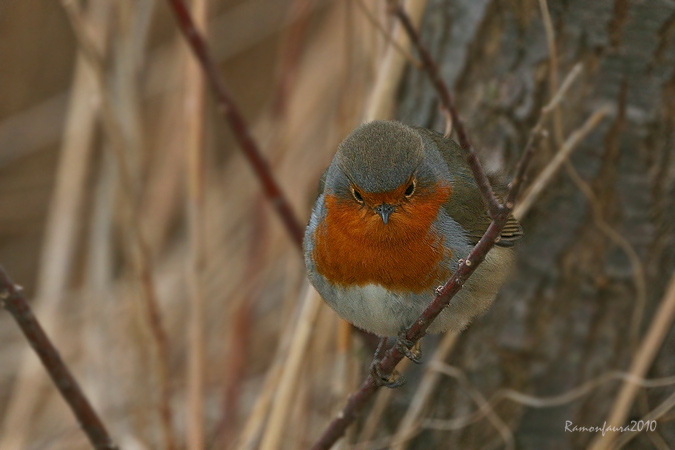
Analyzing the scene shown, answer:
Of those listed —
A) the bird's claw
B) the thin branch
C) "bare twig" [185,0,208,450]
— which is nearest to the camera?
the bird's claw

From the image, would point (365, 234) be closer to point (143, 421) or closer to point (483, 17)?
point (483, 17)

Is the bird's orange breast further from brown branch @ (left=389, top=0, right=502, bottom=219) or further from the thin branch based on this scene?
the thin branch

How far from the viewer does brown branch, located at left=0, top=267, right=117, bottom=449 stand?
6.47ft

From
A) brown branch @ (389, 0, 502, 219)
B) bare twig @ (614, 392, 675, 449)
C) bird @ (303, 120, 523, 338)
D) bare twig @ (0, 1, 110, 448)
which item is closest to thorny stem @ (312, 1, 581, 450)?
brown branch @ (389, 0, 502, 219)

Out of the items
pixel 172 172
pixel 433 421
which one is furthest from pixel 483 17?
pixel 172 172

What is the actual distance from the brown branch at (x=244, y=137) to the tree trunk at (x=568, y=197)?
60 cm

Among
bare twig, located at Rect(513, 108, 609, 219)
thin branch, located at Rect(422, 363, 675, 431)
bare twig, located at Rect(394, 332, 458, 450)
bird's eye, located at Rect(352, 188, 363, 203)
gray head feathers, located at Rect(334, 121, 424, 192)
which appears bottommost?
thin branch, located at Rect(422, 363, 675, 431)

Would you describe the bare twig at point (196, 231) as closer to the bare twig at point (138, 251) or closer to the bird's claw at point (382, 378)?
the bare twig at point (138, 251)

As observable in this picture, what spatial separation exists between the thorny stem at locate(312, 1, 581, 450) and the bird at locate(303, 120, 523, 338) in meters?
0.19

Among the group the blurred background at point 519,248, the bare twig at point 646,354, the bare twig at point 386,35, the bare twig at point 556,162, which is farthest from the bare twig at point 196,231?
the bare twig at point 646,354

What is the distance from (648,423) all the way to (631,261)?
24.1 inches

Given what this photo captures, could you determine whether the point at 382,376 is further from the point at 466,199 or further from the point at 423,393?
the point at 423,393

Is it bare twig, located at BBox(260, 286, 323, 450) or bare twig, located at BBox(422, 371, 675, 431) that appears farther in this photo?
bare twig, located at BBox(422, 371, 675, 431)

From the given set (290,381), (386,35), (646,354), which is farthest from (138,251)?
(646,354)
